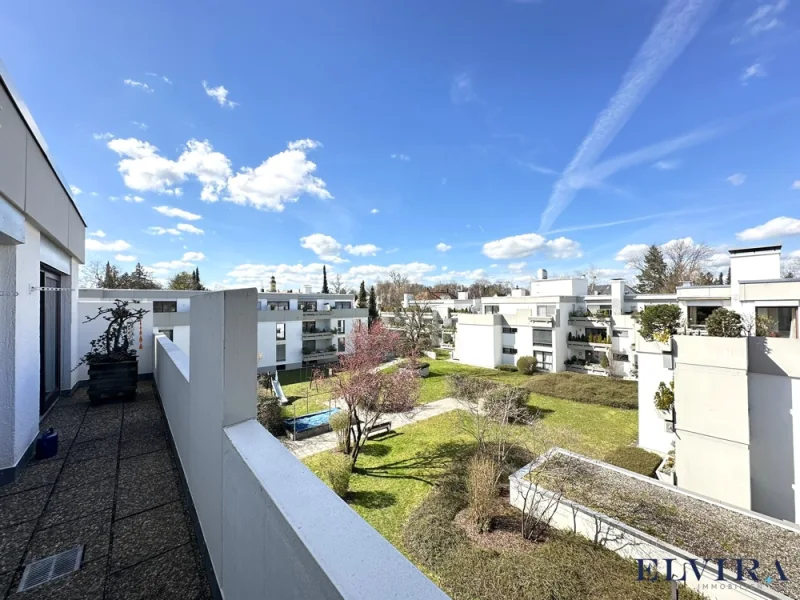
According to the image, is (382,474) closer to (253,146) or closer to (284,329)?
(253,146)

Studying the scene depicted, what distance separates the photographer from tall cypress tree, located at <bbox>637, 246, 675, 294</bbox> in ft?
99.9

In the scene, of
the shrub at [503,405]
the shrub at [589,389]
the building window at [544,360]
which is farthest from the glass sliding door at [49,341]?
the building window at [544,360]

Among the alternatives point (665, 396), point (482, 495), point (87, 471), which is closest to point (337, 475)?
point (482, 495)

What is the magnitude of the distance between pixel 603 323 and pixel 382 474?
20.5 metres

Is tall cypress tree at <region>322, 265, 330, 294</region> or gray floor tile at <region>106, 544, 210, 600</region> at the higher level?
tall cypress tree at <region>322, 265, 330, 294</region>

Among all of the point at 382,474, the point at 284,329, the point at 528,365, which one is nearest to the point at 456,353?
the point at 528,365

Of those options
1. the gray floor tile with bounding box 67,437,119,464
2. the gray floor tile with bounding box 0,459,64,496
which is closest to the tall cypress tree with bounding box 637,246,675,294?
the gray floor tile with bounding box 67,437,119,464

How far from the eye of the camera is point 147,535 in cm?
265

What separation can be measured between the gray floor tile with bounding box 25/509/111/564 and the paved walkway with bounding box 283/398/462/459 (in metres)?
7.54

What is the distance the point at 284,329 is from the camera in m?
24.1

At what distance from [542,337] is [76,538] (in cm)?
2539

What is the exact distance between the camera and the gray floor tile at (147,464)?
3.63 m

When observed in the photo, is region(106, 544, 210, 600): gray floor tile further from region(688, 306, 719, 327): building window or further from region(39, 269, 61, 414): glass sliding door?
region(688, 306, 719, 327): building window

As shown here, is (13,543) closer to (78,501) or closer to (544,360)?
(78,501)
